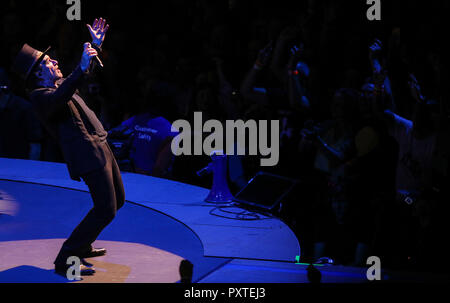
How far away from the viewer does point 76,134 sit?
8.86ft

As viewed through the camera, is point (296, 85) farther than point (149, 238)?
Yes

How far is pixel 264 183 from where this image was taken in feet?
11.1

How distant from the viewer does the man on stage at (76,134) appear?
8.71 feet

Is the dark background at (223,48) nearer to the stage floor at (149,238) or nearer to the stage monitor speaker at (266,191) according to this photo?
the stage monitor speaker at (266,191)

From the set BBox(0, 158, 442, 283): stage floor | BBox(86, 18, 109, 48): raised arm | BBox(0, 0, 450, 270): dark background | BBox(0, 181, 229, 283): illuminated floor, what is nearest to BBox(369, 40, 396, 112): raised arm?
BBox(0, 0, 450, 270): dark background

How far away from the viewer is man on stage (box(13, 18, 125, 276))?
2.65 m

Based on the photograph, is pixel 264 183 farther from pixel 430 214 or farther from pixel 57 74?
pixel 57 74

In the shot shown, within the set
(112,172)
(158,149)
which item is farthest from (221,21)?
(112,172)

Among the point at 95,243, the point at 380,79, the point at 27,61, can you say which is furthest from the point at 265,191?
the point at 27,61

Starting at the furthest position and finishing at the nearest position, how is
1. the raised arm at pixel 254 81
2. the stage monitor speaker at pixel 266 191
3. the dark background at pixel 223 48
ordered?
the raised arm at pixel 254 81 < the dark background at pixel 223 48 < the stage monitor speaker at pixel 266 191

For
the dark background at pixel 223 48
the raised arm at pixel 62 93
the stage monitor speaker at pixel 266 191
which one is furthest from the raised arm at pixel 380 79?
the raised arm at pixel 62 93

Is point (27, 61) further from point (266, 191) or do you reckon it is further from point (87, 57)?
point (266, 191)

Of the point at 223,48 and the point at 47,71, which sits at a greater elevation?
the point at 223,48

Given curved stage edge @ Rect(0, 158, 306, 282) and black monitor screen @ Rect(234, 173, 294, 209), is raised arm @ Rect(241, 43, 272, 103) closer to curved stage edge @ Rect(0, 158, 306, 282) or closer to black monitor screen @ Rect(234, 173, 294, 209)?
curved stage edge @ Rect(0, 158, 306, 282)
